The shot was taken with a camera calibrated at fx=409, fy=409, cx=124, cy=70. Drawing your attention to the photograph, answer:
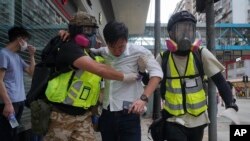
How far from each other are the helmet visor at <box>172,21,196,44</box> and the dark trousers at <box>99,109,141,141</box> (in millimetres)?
891

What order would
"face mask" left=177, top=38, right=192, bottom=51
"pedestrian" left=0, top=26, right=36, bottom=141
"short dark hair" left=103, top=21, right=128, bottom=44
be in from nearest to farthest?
"short dark hair" left=103, top=21, right=128, bottom=44 < "face mask" left=177, top=38, right=192, bottom=51 < "pedestrian" left=0, top=26, right=36, bottom=141

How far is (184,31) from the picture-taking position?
3.83 meters

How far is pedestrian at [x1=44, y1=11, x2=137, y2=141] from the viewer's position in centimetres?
318

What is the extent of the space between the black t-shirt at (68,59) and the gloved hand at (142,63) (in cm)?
55

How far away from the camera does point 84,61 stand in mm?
3086

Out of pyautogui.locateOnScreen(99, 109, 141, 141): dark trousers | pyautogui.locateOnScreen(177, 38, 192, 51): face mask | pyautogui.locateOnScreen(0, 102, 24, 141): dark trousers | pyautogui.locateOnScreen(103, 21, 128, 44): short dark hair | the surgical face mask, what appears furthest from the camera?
pyautogui.locateOnScreen(0, 102, 24, 141): dark trousers

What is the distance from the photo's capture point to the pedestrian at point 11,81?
4477 millimetres

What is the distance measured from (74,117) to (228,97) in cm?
146

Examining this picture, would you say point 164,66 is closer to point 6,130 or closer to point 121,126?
point 121,126

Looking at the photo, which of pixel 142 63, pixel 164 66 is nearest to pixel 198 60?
pixel 164 66

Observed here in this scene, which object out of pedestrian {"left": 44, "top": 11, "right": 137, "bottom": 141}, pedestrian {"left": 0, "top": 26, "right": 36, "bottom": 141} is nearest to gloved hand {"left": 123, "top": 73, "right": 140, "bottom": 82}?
pedestrian {"left": 44, "top": 11, "right": 137, "bottom": 141}

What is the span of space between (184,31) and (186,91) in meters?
0.57

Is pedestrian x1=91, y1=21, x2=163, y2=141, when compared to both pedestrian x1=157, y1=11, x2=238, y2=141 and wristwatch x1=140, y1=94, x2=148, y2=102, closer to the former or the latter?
wristwatch x1=140, y1=94, x2=148, y2=102

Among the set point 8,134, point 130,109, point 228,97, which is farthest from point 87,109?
point 8,134
